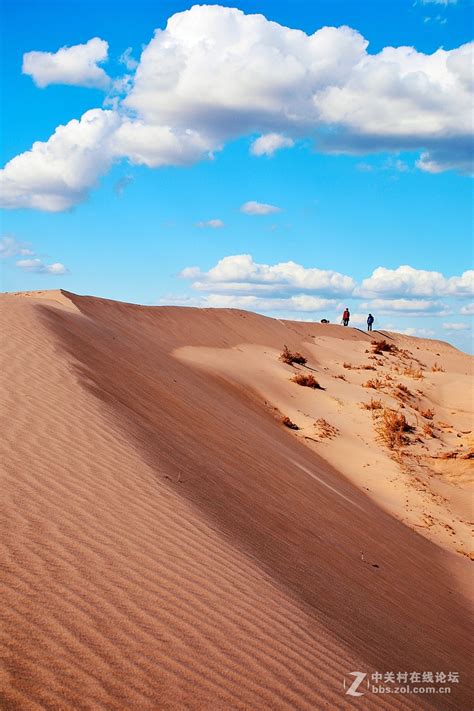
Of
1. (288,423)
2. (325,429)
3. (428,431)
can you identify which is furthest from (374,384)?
(288,423)

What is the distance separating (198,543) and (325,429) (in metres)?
11.2

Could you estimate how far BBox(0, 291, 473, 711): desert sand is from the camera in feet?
11.8

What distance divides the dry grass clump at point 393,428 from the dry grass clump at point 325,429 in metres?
1.18

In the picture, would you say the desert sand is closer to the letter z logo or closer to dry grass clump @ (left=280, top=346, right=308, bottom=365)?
the letter z logo

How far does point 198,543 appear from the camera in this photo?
18.0 feet

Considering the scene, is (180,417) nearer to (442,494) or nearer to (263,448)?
(263,448)

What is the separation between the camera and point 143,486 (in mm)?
6441

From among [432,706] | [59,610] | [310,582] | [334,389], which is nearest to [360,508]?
[310,582]

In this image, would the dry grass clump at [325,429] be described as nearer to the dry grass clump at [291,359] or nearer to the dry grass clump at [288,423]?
the dry grass clump at [288,423]

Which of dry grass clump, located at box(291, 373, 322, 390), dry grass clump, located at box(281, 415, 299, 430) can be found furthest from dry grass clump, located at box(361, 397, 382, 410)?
dry grass clump, located at box(281, 415, 299, 430)

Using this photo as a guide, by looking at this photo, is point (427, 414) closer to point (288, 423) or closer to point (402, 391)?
point (402, 391)

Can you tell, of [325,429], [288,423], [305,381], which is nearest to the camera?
[288,423]

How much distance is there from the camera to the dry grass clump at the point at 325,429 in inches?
635

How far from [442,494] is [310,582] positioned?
28.3ft
